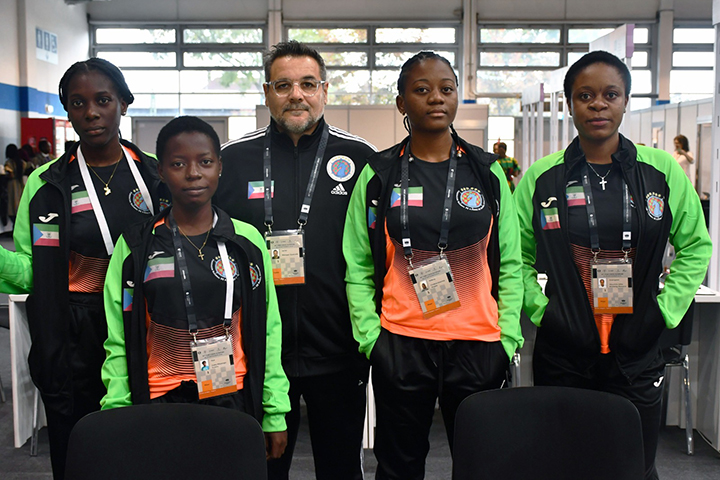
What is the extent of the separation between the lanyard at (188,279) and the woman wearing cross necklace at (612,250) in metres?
0.96

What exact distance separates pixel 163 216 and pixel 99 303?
0.37 metres

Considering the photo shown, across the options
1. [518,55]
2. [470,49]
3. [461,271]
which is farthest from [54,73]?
[461,271]

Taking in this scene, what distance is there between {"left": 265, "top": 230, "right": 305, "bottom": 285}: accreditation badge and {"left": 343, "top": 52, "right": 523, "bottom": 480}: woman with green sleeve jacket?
149 mm

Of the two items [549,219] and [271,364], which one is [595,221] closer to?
[549,219]

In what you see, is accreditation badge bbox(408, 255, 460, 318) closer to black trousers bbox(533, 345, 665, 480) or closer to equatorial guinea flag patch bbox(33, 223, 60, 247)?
black trousers bbox(533, 345, 665, 480)

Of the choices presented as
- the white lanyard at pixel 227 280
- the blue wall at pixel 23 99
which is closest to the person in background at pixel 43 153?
the blue wall at pixel 23 99

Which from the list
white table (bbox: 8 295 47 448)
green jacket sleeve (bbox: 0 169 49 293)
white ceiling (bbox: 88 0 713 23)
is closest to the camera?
green jacket sleeve (bbox: 0 169 49 293)

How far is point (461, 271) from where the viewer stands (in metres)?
1.88

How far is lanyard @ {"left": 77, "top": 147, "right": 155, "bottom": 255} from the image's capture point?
1884mm

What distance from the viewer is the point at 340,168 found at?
6.81ft

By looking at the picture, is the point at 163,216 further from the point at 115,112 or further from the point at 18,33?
the point at 18,33

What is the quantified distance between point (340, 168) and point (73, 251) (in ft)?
2.70

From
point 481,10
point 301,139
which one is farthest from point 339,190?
point 481,10

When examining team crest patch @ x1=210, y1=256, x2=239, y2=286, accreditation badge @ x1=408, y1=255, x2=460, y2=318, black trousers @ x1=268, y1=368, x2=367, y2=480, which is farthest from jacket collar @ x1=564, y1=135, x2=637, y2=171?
team crest patch @ x1=210, y1=256, x2=239, y2=286
